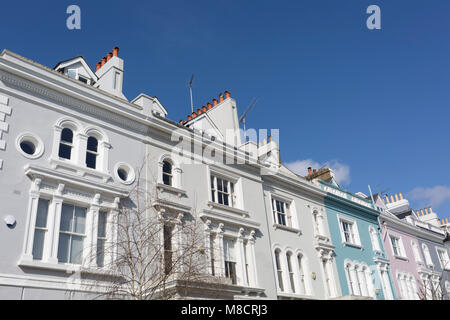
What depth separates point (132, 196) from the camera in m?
16.2

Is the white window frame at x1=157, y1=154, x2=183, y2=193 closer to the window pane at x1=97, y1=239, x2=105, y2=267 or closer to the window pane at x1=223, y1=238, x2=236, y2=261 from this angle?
the window pane at x1=223, y1=238, x2=236, y2=261

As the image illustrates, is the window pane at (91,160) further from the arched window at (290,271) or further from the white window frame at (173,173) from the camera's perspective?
the arched window at (290,271)

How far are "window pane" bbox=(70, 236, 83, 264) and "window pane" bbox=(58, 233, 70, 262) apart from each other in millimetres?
160

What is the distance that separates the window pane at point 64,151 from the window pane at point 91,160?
26.8 inches

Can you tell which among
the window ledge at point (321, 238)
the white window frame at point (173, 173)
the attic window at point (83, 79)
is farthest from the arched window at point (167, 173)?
the window ledge at point (321, 238)

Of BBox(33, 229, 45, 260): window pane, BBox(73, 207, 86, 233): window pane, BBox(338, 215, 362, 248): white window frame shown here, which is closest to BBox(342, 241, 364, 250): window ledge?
BBox(338, 215, 362, 248): white window frame

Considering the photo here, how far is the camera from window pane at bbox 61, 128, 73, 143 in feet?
50.8

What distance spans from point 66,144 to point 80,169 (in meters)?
1.15

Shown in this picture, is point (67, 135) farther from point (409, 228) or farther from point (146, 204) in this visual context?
point (409, 228)

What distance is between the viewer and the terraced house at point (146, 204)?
13.4 m

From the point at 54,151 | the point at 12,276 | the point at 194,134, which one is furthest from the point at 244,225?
the point at 12,276

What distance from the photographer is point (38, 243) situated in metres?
13.2

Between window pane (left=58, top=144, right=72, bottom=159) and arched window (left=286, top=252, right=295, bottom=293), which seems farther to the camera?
arched window (left=286, top=252, right=295, bottom=293)
